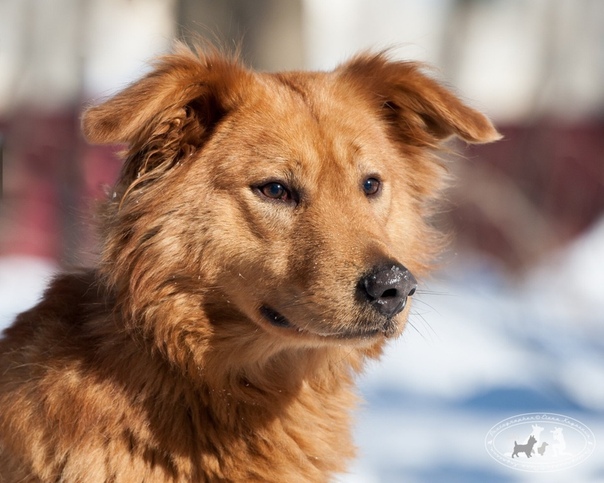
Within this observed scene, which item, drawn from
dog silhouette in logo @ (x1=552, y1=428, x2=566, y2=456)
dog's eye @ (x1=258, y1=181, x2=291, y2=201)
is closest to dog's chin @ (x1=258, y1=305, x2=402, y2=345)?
dog's eye @ (x1=258, y1=181, x2=291, y2=201)

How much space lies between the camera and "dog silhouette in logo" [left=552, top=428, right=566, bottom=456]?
4.85 metres

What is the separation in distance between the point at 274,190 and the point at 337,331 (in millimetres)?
638

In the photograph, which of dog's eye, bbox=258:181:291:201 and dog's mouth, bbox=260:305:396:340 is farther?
dog's eye, bbox=258:181:291:201

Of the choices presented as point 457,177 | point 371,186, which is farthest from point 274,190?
point 457,177

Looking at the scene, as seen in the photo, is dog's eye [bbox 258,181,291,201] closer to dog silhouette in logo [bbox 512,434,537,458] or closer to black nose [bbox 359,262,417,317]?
black nose [bbox 359,262,417,317]

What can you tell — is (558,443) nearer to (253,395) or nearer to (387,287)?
(253,395)

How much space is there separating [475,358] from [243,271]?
4.35m

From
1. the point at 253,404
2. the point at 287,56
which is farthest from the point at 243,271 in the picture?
the point at 287,56

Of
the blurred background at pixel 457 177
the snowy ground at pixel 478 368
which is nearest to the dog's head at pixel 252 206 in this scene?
the snowy ground at pixel 478 368

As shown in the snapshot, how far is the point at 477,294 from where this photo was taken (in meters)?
9.01

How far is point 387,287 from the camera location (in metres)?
2.92

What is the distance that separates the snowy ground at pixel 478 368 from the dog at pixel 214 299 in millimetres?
656

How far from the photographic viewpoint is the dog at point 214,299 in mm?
3006

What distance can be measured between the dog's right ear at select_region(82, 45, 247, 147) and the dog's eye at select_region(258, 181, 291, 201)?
35cm
